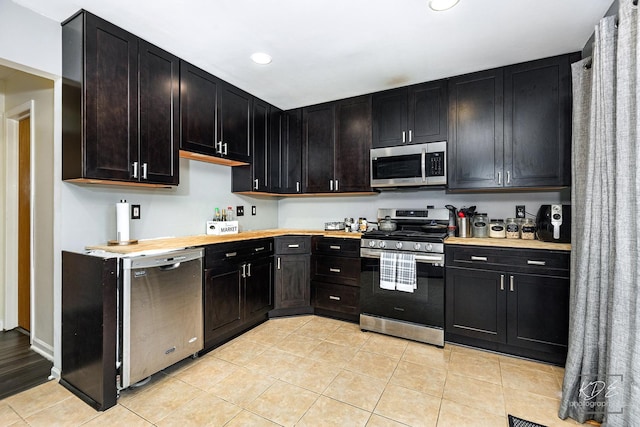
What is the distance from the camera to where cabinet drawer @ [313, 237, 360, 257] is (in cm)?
310

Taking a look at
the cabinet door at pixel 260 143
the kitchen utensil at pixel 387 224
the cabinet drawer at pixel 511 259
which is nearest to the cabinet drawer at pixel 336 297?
the kitchen utensil at pixel 387 224

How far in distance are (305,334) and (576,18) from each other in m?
3.26

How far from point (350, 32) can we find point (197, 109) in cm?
151

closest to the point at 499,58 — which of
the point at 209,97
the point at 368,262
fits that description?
the point at 368,262

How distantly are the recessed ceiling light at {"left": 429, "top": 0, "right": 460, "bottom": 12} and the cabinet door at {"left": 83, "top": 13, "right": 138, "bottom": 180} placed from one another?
2126 millimetres

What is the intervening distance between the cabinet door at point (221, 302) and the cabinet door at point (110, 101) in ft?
3.53

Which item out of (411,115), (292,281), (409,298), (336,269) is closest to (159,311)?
(292,281)

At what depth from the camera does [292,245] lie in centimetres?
329

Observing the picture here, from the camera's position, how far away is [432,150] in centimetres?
294

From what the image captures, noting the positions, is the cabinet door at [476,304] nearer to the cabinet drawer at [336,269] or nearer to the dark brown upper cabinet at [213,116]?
the cabinet drawer at [336,269]

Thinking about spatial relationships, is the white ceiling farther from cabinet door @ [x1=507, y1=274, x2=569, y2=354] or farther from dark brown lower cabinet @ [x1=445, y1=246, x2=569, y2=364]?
cabinet door @ [x1=507, y1=274, x2=569, y2=354]

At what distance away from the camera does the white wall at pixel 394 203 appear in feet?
9.26
